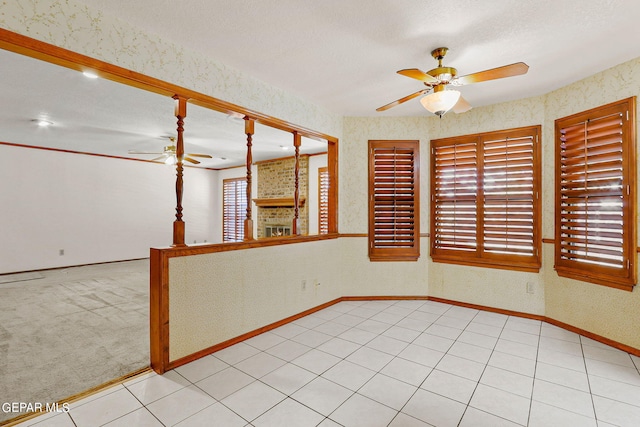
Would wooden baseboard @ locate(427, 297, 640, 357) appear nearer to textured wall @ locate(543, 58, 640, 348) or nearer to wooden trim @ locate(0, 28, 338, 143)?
textured wall @ locate(543, 58, 640, 348)

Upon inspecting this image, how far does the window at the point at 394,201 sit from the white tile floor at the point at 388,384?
1.33m

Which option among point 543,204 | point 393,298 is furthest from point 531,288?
point 393,298

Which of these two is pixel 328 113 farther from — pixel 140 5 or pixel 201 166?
pixel 201 166

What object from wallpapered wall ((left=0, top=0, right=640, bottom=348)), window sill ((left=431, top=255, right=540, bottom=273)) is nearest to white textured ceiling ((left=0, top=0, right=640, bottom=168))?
wallpapered wall ((left=0, top=0, right=640, bottom=348))

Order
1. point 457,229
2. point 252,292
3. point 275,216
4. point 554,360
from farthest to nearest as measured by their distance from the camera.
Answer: point 275,216, point 457,229, point 252,292, point 554,360

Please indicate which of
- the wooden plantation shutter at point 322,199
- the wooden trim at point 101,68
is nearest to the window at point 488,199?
the wooden trim at point 101,68

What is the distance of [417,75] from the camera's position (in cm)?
242

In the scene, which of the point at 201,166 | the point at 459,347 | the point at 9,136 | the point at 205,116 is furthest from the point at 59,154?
the point at 459,347

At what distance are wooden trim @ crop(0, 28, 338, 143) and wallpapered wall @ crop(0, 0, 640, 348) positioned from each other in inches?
1.7

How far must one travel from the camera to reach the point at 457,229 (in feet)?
14.0

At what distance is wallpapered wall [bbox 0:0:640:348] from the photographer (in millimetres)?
2098

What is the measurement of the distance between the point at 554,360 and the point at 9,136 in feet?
28.2

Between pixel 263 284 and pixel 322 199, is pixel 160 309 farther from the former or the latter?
pixel 322 199

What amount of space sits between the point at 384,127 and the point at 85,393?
4.29 m
